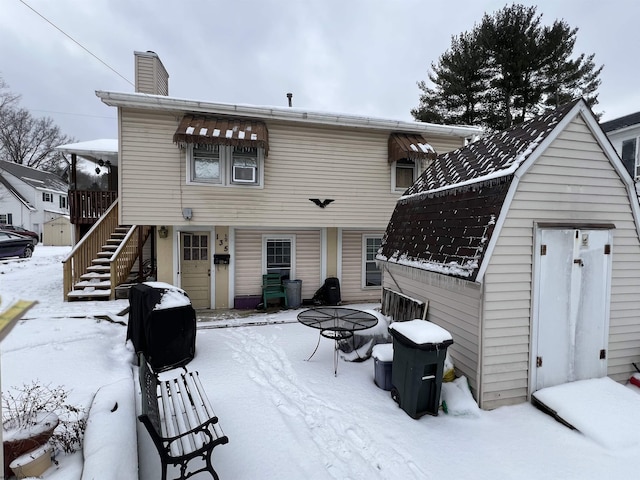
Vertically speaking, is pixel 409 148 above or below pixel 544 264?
above

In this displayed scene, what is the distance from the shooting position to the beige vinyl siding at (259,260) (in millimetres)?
9938

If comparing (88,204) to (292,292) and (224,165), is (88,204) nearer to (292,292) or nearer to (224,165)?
(224,165)

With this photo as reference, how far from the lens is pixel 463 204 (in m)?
5.16

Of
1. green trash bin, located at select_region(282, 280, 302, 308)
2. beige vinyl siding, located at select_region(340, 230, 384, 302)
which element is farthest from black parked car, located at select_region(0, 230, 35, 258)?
beige vinyl siding, located at select_region(340, 230, 384, 302)

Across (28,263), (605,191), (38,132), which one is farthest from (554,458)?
(38,132)

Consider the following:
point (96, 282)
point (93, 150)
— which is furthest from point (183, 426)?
point (93, 150)

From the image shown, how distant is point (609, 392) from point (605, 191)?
10.00 feet

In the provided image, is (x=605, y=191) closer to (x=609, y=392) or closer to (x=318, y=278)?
(x=609, y=392)

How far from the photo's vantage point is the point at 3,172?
3078 centimetres

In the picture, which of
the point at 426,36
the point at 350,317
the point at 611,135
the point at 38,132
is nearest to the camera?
the point at 350,317

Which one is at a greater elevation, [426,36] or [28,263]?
[426,36]

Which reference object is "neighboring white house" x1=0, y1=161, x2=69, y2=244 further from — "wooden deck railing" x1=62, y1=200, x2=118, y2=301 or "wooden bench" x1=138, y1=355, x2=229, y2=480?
"wooden bench" x1=138, y1=355, x2=229, y2=480

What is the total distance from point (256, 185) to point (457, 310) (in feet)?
21.3

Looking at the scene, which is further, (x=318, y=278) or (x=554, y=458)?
(x=318, y=278)
